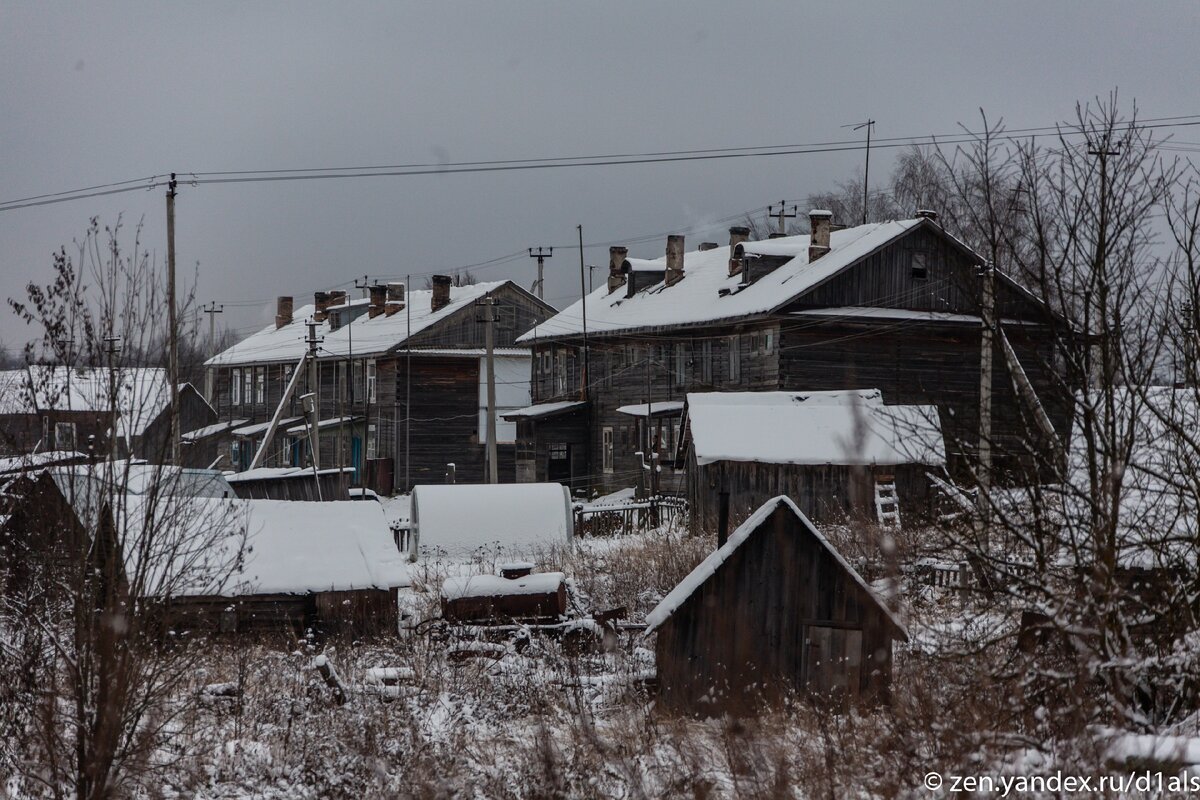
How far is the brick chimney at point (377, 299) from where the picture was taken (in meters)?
54.7

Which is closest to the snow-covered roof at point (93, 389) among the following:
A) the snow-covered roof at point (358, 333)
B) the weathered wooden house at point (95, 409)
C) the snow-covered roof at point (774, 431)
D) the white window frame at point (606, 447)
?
the weathered wooden house at point (95, 409)

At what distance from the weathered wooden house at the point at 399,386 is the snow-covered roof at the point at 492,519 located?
18.0 meters

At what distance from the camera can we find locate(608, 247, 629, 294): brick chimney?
46.7 metres

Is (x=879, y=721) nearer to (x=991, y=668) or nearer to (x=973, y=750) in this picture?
(x=991, y=668)

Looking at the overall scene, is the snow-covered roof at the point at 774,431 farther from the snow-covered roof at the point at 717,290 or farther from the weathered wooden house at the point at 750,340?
the snow-covered roof at the point at 717,290

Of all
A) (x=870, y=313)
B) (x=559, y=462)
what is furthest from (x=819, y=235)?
(x=559, y=462)

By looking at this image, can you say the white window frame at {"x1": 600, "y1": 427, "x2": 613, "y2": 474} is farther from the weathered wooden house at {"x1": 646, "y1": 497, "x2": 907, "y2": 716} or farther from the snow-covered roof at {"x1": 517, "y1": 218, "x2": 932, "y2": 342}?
the weathered wooden house at {"x1": 646, "y1": 497, "x2": 907, "y2": 716}

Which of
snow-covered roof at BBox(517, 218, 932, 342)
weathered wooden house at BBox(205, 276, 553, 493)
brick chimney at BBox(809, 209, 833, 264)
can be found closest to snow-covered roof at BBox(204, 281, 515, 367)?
weathered wooden house at BBox(205, 276, 553, 493)

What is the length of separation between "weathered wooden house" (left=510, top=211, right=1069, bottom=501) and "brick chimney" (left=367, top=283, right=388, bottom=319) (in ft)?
46.2

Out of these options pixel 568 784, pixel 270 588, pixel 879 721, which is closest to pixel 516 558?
pixel 270 588

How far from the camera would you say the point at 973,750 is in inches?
248

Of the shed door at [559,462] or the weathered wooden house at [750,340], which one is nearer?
the weathered wooden house at [750,340]

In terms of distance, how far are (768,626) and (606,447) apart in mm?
29559

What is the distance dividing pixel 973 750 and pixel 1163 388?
4663 mm
